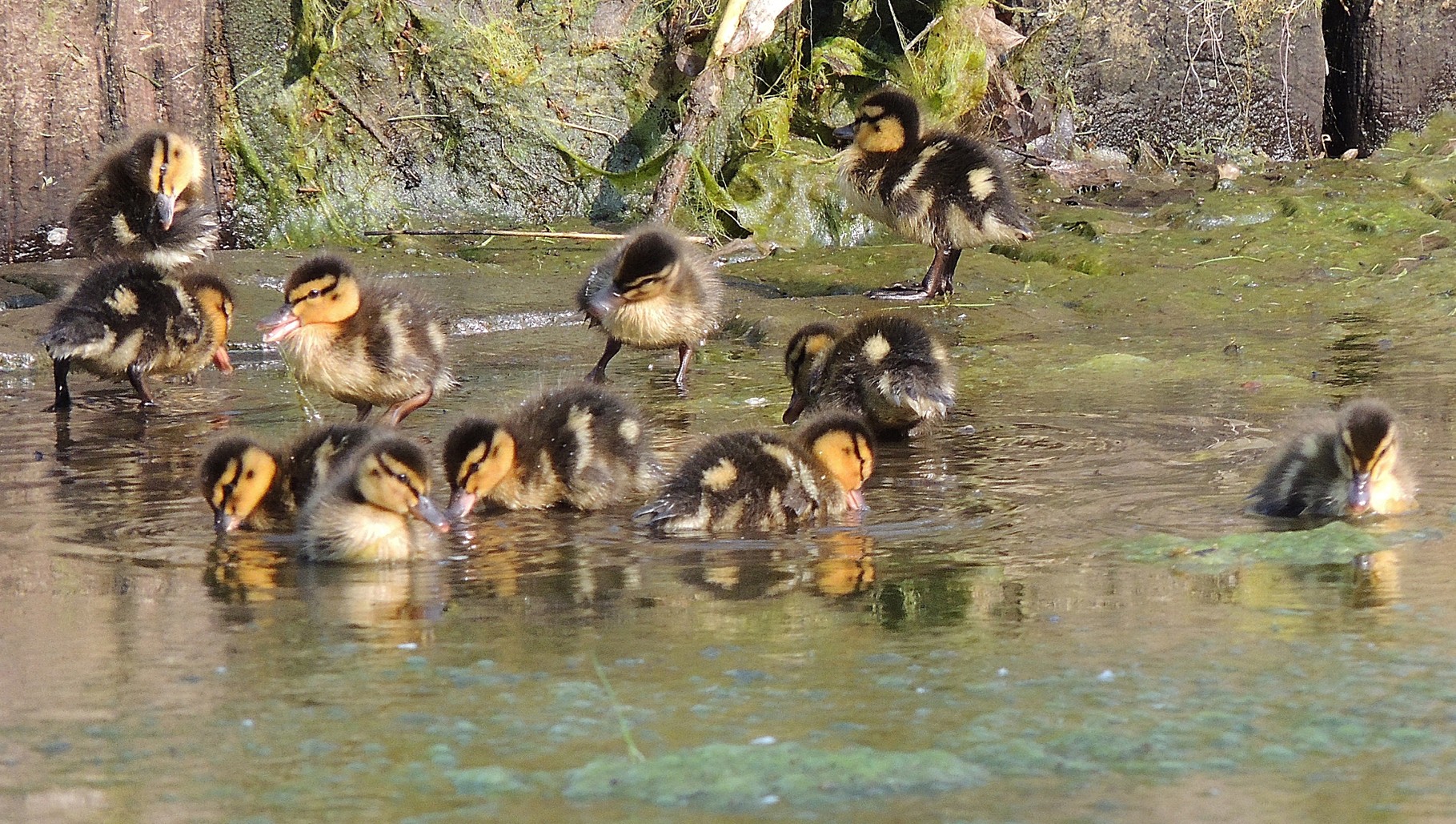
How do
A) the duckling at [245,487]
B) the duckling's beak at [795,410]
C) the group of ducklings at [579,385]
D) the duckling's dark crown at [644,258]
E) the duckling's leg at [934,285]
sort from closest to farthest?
the group of ducklings at [579,385]
the duckling at [245,487]
the duckling's beak at [795,410]
the duckling's dark crown at [644,258]
the duckling's leg at [934,285]

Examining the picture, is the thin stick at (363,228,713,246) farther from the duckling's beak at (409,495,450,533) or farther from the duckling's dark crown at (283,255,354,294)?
the duckling's beak at (409,495,450,533)

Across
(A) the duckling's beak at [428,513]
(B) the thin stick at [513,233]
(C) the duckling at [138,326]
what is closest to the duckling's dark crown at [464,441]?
(A) the duckling's beak at [428,513]

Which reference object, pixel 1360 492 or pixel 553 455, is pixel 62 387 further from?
pixel 1360 492

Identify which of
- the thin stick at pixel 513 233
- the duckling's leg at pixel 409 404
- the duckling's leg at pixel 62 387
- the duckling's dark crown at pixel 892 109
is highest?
the duckling's dark crown at pixel 892 109

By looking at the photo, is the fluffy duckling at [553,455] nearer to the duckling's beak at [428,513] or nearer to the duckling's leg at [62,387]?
the duckling's beak at [428,513]

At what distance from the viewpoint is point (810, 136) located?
33.7 feet

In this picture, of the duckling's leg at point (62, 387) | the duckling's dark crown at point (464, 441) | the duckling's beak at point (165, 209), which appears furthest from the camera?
the duckling's beak at point (165, 209)

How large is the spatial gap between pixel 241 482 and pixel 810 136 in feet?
21.3

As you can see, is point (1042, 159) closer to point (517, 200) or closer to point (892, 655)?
point (517, 200)

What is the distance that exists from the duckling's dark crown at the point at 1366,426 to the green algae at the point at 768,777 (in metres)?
1.98

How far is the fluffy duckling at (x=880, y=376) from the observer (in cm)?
543

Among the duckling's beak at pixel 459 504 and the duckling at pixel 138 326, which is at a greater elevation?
the duckling at pixel 138 326

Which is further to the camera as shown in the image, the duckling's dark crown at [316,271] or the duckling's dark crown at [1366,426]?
the duckling's dark crown at [316,271]

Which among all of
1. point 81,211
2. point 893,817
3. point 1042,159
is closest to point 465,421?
point 893,817
